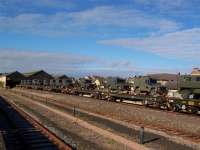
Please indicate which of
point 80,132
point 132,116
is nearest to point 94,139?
point 80,132

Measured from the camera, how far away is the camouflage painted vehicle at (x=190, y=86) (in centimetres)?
3428

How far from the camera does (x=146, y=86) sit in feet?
166

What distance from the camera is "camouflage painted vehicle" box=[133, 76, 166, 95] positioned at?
4850cm

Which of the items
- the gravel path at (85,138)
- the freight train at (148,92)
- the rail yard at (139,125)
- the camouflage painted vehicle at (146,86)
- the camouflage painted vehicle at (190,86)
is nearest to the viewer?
the gravel path at (85,138)

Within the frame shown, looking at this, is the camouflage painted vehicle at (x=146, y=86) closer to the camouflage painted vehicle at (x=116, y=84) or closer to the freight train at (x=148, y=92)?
the freight train at (x=148, y=92)

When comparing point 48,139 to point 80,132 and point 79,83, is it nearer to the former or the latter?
point 80,132

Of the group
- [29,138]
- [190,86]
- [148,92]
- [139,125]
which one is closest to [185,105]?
[190,86]

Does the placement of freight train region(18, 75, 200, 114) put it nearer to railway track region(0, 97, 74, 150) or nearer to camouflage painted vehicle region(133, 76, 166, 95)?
camouflage painted vehicle region(133, 76, 166, 95)

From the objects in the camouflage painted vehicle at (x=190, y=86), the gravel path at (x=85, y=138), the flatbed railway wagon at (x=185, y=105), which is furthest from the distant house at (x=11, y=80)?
the gravel path at (x=85, y=138)

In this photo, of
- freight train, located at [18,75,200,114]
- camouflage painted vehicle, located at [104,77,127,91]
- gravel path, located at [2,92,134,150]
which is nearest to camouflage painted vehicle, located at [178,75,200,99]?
freight train, located at [18,75,200,114]

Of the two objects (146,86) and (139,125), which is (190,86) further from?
(146,86)

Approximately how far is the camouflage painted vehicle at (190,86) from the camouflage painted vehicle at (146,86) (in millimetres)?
11687

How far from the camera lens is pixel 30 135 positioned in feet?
69.9

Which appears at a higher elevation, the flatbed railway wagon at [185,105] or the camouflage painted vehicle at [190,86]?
the camouflage painted vehicle at [190,86]
